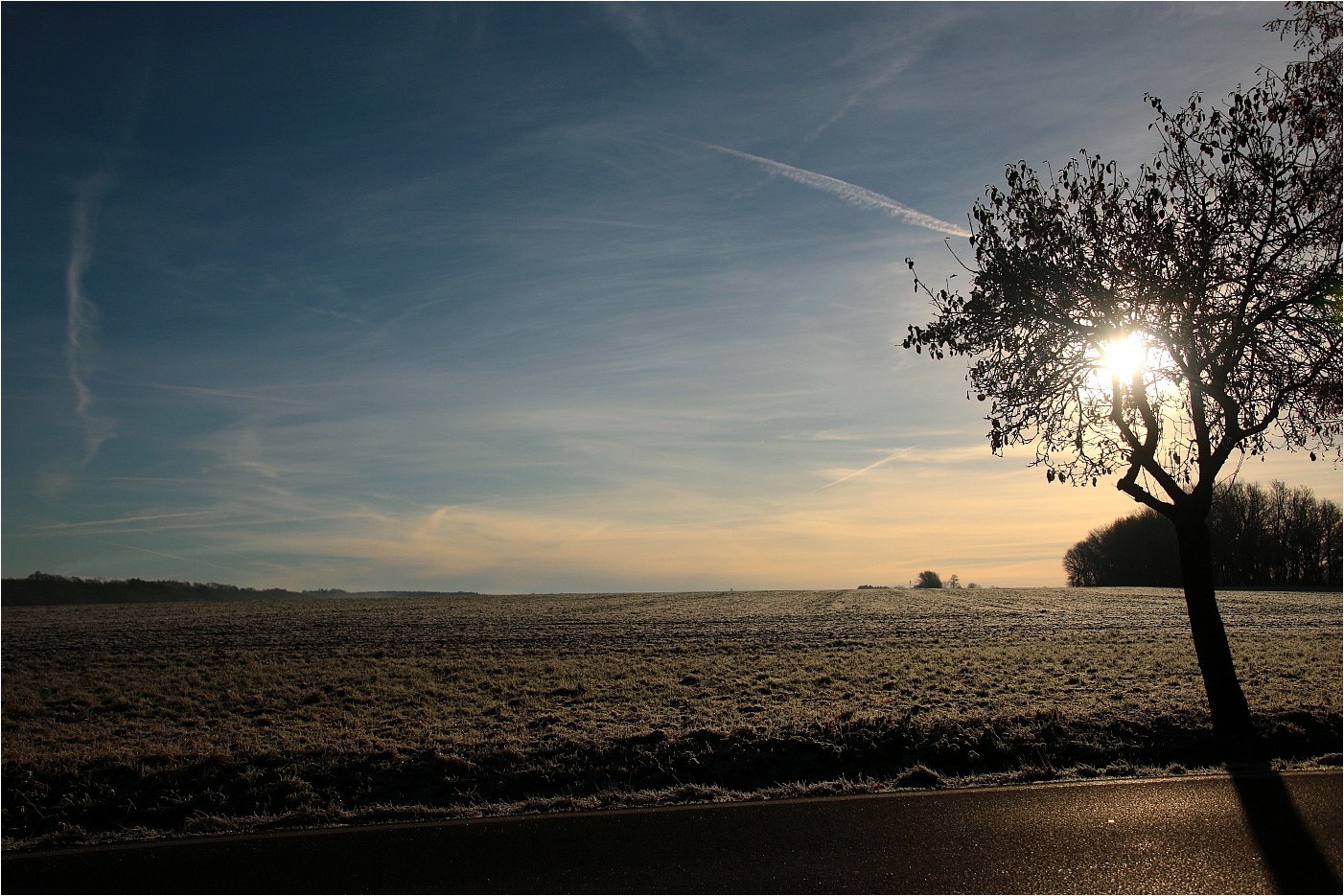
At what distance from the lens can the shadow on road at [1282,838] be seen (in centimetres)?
654

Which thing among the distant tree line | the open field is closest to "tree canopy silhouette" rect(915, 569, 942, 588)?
the distant tree line

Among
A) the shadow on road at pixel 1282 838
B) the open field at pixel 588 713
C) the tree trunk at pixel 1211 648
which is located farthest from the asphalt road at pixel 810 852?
the tree trunk at pixel 1211 648

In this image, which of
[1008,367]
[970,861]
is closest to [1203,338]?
[1008,367]

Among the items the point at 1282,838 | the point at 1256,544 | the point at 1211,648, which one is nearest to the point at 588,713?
the point at 1211,648

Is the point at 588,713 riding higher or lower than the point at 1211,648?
lower

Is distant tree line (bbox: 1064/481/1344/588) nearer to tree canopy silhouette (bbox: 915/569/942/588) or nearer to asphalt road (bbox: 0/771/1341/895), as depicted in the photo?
tree canopy silhouette (bbox: 915/569/942/588)

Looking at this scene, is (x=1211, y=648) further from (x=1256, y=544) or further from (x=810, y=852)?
(x=1256, y=544)

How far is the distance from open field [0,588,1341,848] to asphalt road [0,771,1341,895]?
1.25m

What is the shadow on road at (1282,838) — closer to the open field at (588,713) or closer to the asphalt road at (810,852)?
the asphalt road at (810,852)

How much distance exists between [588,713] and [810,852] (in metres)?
10.2

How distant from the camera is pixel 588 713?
1703cm

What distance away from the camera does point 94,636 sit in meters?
38.7

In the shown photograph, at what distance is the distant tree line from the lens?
9850 centimetres

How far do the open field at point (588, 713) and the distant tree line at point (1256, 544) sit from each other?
71.3 m
